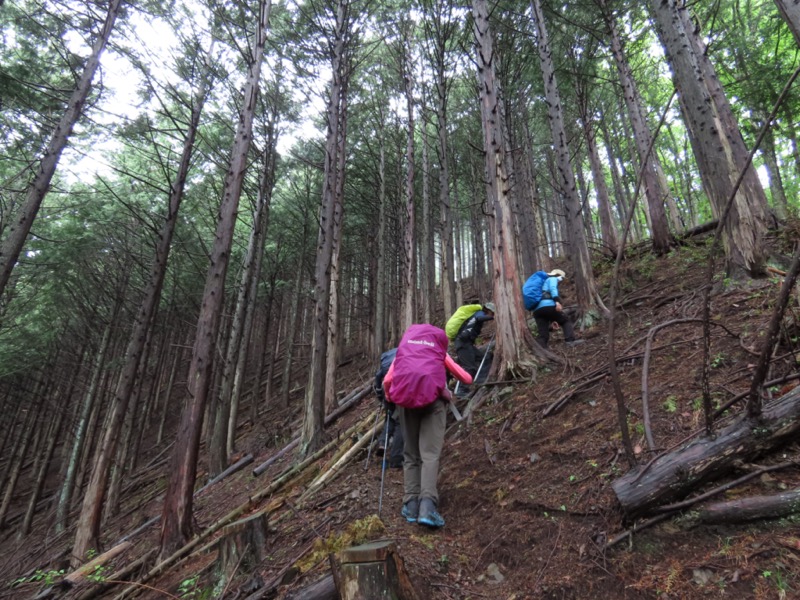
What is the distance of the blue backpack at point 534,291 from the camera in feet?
21.2

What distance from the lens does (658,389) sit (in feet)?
11.3

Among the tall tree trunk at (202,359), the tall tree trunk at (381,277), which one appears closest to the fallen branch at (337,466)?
the tall tree trunk at (202,359)

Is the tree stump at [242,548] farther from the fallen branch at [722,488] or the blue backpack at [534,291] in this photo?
the blue backpack at [534,291]

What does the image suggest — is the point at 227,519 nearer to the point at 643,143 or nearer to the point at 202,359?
the point at 202,359

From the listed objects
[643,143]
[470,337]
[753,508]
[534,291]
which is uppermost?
[643,143]

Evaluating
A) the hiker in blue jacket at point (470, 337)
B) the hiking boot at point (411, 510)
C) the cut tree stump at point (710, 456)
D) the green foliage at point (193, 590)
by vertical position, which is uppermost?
the hiker in blue jacket at point (470, 337)

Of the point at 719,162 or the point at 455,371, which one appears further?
the point at 719,162

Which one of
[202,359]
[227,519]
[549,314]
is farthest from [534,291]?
[227,519]

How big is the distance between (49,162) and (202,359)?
4.49 meters

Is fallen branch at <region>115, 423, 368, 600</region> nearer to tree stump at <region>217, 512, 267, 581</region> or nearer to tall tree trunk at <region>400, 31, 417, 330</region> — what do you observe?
tree stump at <region>217, 512, 267, 581</region>

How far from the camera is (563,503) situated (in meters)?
2.84

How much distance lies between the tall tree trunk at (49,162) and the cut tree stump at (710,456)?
27.5 feet

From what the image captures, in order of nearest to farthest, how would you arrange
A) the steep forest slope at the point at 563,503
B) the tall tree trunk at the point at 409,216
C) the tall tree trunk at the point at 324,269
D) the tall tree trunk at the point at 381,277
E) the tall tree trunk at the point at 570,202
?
1. the steep forest slope at the point at 563,503
2. the tall tree trunk at the point at 324,269
3. the tall tree trunk at the point at 570,202
4. the tall tree trunk at the point at 409,216
5. the tall tree trunk at the point at 381,277

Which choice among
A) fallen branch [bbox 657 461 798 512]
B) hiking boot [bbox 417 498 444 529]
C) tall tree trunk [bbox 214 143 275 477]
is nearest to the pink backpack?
hiking boot [bbox 417 498 444 529]
